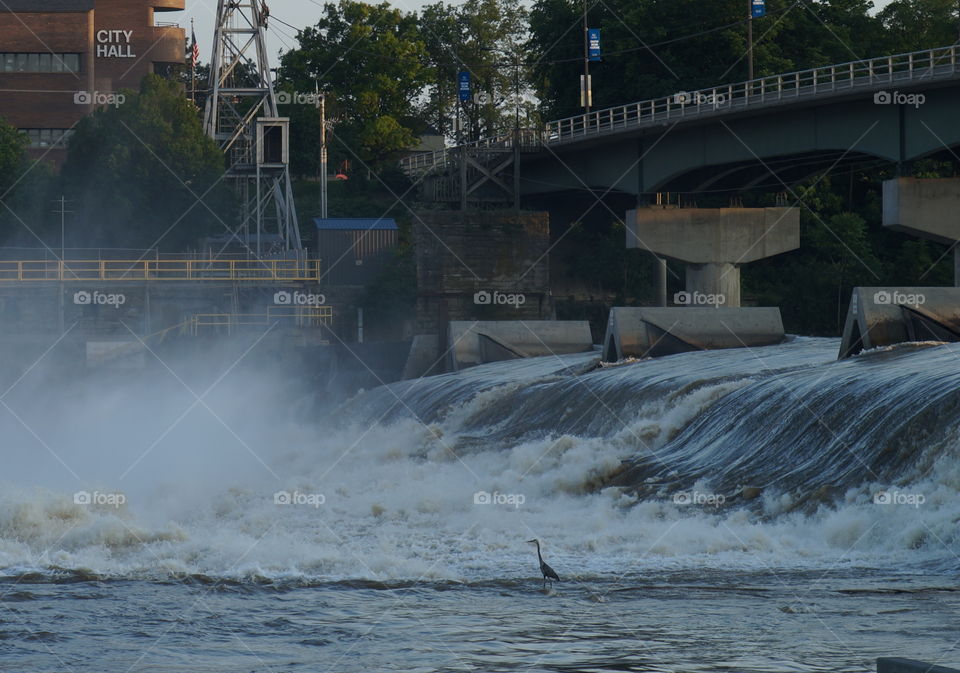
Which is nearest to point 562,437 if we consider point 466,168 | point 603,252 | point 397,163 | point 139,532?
point 139,532

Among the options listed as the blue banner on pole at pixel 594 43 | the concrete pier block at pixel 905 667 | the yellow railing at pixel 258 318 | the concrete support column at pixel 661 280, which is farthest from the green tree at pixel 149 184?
the concrete pier block at pixel 905 667

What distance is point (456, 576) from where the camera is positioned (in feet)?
50.3

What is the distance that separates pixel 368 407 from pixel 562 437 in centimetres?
1460

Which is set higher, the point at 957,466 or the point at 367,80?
the point at 367,80

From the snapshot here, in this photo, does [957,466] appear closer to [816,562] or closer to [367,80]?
[816,562]

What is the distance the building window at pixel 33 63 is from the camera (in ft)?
293

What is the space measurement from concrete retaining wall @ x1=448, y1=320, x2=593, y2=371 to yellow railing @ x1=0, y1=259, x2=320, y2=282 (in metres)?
15.1

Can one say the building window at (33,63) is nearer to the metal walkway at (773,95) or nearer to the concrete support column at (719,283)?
the metal walkway at (773,95)

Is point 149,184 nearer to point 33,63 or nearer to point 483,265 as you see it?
point 33,63

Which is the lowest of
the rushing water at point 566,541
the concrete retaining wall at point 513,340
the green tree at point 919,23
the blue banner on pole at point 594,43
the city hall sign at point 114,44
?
the rushing water at point 566,541

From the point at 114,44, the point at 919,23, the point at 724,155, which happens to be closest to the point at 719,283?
the point at 724,155

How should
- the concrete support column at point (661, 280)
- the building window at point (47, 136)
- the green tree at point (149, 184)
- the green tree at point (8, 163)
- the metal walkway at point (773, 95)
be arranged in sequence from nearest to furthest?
1. the metal walkway at point (773, 95)
2. the concrete support column at point (661, 280)
3. the green tree at point (149, 184)
4. the green tree at point (8, 163)
5. the building window at point (47, 136)

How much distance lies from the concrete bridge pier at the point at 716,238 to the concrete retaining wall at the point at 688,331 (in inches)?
701

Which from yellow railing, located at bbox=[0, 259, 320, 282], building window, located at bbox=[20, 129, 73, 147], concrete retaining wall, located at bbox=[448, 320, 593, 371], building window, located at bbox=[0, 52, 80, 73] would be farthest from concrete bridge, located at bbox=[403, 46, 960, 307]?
building window, located at bbox=[0, 52, 80, 73]
